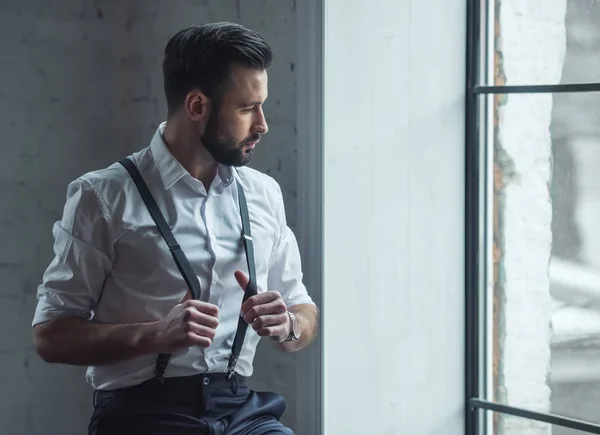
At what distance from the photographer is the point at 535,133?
120 inches

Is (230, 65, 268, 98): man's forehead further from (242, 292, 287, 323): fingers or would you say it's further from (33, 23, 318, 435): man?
(242, 292, 287, 323): fingers

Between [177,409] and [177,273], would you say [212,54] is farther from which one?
[177,409]

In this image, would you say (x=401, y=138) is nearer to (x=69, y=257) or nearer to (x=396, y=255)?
(x=396, y=255)

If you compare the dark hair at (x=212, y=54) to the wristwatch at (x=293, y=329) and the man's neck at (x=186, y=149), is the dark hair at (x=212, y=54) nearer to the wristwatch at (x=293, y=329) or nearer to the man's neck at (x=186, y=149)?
the man's neck at (x=186, y=149)

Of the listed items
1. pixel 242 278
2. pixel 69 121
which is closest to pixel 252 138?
pixel 242 278

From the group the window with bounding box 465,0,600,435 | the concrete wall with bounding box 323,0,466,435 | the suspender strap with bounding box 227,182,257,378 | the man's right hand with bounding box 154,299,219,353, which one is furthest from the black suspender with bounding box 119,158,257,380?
the window with bounding box 465,0,600,435

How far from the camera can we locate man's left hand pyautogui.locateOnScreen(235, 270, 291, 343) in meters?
2.10

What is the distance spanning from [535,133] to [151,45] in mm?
1203

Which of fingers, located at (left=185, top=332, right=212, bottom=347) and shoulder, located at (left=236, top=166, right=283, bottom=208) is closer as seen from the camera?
fingers, located at (left=185, top=332, right=212, bottom=347)

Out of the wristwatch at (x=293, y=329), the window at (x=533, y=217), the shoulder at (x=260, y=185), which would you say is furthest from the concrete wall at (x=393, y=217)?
the wristwatch at (x=293, y=329)

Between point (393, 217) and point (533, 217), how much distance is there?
46cm

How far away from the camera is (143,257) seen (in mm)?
2170

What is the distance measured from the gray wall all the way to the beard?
55 cm

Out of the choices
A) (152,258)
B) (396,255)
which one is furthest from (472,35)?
(152,258)
